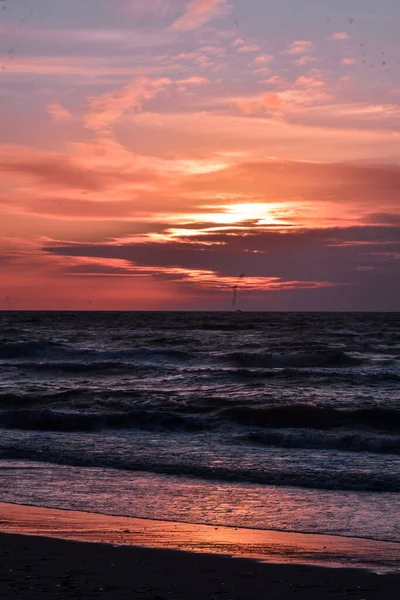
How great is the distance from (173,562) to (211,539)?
3.68 ft

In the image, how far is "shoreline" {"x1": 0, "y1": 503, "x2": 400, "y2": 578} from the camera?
8203 millimetres

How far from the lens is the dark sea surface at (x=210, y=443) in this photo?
1103cm

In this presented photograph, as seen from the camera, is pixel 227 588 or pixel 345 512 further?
pixel 345 512

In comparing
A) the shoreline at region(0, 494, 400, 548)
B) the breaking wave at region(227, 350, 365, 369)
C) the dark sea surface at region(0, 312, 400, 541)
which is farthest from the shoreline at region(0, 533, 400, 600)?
the breaking wave at region(227, 350, 365, 369)

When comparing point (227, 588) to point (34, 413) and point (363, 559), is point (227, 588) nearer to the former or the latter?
point (363, 559)

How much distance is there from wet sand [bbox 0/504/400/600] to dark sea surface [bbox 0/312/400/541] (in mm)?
759

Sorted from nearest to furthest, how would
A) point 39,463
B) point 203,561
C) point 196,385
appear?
1. point 203,561
2. point 39,463
3. point 196,385

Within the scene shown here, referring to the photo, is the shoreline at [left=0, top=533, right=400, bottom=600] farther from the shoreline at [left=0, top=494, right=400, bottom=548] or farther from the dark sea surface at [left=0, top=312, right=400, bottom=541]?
the dark sea surface at [left=0, top=312, right=400, bottom=541]

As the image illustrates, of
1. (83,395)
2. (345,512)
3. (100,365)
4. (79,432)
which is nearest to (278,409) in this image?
(79,432)

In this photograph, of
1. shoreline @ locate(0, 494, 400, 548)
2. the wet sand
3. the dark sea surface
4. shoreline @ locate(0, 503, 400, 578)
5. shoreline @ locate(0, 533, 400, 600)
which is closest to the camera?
shoreline @ locate(0, 533, 400, 600)

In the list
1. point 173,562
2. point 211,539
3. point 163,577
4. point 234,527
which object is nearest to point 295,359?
point 234,527

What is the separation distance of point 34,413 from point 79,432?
2760mm

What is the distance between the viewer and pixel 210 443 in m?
17.8

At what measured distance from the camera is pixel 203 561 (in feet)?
26.2
